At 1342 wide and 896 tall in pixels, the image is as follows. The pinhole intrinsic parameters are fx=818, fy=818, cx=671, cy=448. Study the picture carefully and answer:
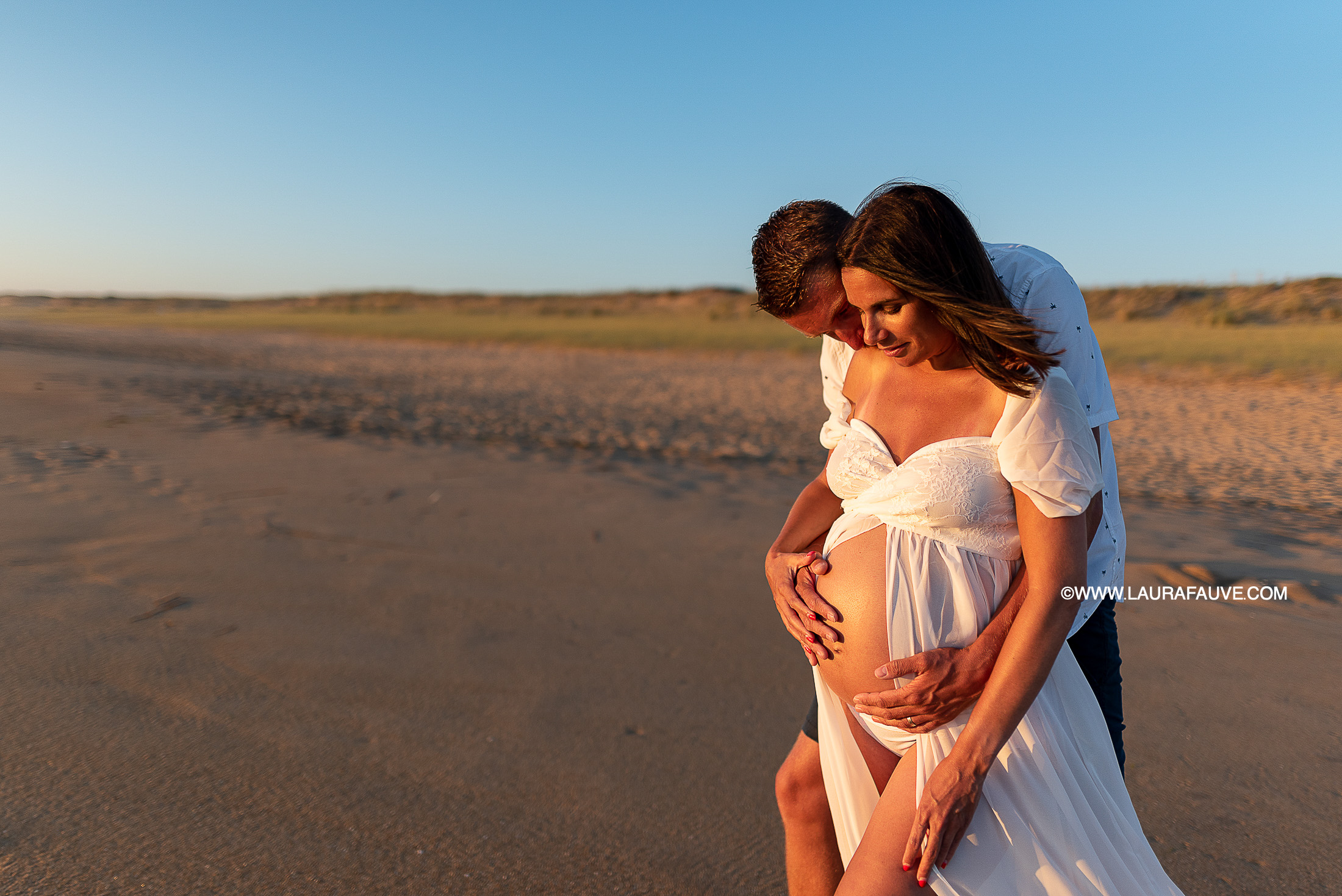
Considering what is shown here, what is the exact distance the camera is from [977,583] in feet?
4.65

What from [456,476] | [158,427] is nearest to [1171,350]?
[456,476]

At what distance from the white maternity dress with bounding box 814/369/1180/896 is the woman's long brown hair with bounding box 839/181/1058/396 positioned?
0.07 m

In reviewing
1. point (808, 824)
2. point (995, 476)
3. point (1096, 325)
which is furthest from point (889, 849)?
point (1096, 325)

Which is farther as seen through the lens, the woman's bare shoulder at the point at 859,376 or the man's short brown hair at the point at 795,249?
the woman's bare shoulder at the point at 859,376

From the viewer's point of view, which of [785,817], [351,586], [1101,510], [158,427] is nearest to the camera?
[1101,510]

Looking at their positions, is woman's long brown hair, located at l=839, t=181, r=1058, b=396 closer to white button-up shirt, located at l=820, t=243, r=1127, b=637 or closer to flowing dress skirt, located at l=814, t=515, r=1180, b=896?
white button-up shirt, located at l=820, t=243, r=1127, b=637

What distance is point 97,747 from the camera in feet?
8.63

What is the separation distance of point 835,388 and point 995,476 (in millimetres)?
645

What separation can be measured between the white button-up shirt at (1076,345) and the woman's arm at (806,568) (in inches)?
17.9

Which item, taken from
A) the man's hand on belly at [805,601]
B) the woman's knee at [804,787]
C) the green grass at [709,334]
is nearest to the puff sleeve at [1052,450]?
the man's hand on belly at [805,601]

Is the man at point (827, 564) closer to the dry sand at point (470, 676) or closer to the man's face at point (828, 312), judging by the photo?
the man's face at point (828, 312)

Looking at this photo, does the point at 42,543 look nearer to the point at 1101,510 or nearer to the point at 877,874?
the point at 877,874

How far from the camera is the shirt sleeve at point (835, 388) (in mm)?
1871

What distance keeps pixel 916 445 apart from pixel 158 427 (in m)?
8.50
